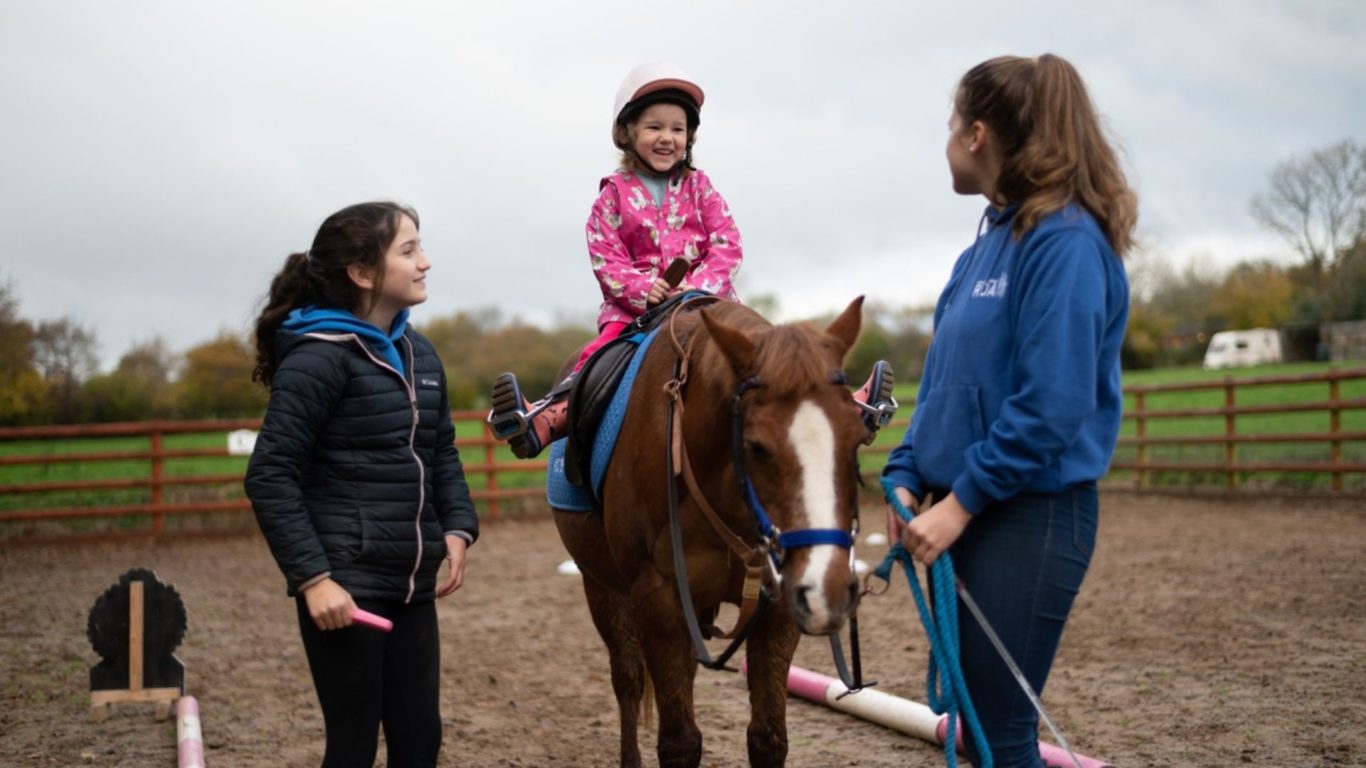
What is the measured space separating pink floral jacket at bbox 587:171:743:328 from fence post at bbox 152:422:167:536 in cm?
1162

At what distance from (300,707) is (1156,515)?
1064 cm

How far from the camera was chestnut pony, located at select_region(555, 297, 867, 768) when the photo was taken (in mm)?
2305

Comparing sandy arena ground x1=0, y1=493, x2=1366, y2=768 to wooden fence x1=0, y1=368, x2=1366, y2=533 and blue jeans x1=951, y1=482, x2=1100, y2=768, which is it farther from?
wooden fence x1=0, y1=368, x2=1366, y2=533

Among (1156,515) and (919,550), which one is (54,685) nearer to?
(919,550)

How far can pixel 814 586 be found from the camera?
2219mm

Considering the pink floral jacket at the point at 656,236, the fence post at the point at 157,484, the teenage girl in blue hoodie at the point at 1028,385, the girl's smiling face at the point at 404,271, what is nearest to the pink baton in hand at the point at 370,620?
the girl's smiling face at the point at 404,271

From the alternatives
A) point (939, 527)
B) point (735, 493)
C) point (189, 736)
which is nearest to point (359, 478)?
point (735, 493)

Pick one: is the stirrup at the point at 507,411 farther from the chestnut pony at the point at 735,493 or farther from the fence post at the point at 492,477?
the fence post at the point at 492,477

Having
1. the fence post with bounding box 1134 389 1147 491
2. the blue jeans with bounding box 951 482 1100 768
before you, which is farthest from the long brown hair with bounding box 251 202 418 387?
the fence post with bounding box 1134 389 1147 491

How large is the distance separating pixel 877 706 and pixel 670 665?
6.12ft

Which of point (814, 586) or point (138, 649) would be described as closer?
point (814, 586)

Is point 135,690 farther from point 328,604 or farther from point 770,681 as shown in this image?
point 770,681

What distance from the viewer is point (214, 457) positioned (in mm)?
14391

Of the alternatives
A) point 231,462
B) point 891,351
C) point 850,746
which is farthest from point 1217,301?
point 850,746
